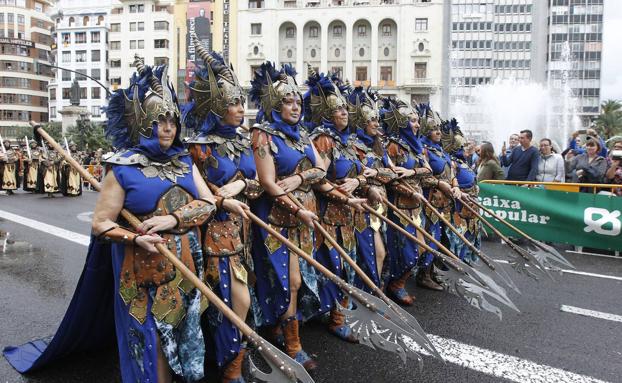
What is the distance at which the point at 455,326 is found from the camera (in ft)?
16.3

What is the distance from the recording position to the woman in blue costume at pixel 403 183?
18.1ft

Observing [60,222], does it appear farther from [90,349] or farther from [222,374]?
[222,374]

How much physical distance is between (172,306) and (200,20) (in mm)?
39522

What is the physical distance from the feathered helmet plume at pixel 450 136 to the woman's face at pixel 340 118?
7.89ft

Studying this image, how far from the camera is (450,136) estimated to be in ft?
22.4

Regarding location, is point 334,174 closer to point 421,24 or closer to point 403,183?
point 403,183

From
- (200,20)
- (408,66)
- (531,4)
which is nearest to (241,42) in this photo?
(408,66)

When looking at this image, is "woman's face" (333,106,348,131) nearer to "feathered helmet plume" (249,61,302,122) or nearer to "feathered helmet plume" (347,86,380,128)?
"feathered helmet plume" (347,86,380,128)

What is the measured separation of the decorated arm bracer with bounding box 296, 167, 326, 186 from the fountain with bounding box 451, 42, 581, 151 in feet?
131

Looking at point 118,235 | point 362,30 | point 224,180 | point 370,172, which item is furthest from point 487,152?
point 362,30

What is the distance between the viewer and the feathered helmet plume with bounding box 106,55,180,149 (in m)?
3.02

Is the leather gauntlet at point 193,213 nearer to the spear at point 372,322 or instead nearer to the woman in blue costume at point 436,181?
the spear at point 372,322

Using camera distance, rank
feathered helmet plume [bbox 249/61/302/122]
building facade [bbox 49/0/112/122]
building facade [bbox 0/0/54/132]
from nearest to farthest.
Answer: feathered helmet plume [bbox 249/61/302/122] → building facade [bbox 49/0/112/122] → building facade [bbox 0/0/54/132]

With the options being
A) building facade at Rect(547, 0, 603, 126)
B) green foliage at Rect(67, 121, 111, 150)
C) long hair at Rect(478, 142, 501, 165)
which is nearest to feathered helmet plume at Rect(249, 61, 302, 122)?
long hair at Rect(478, 142, 501, 165)
